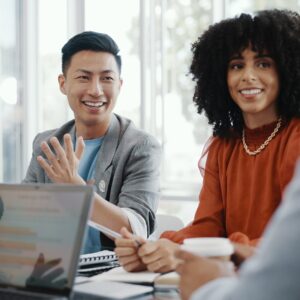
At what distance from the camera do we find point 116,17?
3.90 m

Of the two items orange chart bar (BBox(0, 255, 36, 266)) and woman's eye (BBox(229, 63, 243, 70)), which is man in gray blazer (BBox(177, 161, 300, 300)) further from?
woman's eye (BBox(229, 63, 243, 70))

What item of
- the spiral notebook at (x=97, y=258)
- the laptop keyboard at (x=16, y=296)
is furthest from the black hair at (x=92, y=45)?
the laptop keyboard at (x=16, y=296)

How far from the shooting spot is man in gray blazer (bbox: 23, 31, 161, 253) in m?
2.10

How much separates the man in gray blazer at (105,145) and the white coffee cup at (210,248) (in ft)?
2.89

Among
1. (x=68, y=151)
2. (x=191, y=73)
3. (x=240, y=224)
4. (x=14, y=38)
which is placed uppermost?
(x=14, y=38)

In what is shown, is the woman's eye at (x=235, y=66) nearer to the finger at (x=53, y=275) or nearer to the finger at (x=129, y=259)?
the finger at (x=129, y=259)

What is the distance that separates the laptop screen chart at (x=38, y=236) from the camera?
3.55 feet

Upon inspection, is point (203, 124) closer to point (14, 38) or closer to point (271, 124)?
point (14, 38)

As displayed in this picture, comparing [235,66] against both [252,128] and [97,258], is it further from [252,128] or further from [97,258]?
[97,258]

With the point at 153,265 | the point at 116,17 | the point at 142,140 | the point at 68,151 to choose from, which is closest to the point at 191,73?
the point at 142,140

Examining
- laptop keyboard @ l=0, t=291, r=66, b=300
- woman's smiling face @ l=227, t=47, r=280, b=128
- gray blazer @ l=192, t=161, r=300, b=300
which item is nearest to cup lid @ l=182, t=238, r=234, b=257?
laptop keyboard @ l=0, t=291, r=66, b=300

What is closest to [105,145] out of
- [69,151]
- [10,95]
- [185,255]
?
[69,151]

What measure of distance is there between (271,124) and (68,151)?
27.5 inches

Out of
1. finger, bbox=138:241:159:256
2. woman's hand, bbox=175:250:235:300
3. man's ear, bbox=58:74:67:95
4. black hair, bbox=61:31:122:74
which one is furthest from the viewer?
man's ear, bbox=58:74:67:95
